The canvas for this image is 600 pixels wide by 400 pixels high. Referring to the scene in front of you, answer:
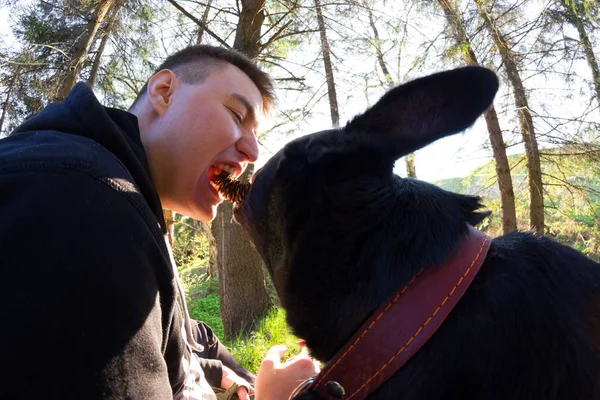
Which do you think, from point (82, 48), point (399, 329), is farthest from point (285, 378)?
point (82, 48)

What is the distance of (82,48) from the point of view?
7641mm

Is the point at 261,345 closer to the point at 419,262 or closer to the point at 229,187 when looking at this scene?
the point at 229,187

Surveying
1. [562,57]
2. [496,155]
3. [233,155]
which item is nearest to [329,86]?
[496,155]

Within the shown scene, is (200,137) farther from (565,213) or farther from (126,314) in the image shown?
(565,213)

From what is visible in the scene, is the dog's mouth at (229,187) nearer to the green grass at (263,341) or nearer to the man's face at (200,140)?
the man's face at (200,140)

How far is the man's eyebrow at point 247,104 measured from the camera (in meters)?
2.29

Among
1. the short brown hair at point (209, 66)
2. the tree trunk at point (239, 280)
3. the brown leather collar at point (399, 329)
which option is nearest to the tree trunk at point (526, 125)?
the tree trunk at point (239, 280)

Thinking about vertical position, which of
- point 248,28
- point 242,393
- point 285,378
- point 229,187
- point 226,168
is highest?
point 248,28

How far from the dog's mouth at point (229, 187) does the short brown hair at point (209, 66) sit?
0.53 m

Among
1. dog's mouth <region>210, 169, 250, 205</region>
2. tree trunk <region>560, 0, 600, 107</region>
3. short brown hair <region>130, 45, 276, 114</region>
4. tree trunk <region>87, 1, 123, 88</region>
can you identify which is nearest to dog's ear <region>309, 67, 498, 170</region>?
dog's mouth <region>210, 169, 250, 205</region>

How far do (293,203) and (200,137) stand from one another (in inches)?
28.7

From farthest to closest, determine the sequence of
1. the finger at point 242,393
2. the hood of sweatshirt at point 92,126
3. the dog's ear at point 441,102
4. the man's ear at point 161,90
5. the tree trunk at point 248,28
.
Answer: the tree trunk at point 248,28 < the finger at point 242,393 < the man's ear at point 161,90 < the hood of sweatshirt at point 92,126 < the dog's ear at point 441,102

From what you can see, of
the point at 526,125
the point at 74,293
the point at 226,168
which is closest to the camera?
the point at 74,293

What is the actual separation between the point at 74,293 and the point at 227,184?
1083 mm
